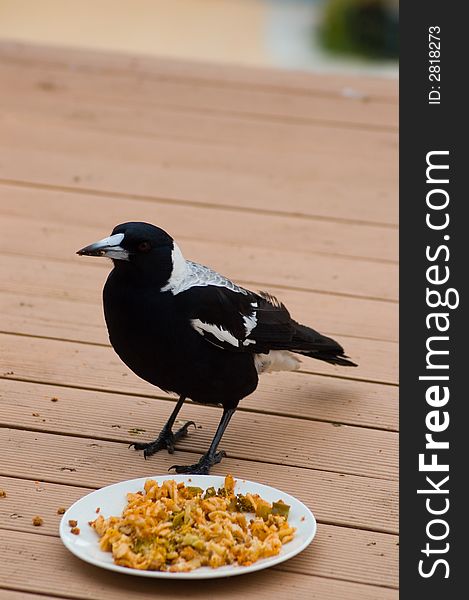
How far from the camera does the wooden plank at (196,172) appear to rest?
12.0 ft

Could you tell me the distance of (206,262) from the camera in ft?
10.4

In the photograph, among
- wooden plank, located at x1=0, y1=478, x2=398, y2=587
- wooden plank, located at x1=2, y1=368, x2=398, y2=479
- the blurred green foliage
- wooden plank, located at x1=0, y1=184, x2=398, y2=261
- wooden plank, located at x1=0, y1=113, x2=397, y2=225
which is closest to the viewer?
wooden plank, located at x1=0, y1=478, x2=398, y2=587

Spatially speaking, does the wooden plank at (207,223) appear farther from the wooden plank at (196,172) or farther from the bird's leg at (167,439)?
the bird's leg at (167,439)

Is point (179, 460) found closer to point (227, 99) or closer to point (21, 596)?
point (21, 596)

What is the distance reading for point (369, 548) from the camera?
194 cm

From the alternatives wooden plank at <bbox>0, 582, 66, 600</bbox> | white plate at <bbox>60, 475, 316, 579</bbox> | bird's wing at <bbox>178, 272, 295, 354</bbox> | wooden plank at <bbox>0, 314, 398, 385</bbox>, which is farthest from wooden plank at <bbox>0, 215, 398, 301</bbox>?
Result: wooden plank at <bbox>0, 582, 66, 600</bbox>

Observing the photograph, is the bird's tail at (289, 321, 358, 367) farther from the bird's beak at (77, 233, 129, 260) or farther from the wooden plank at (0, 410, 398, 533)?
the bird's beak at (77, 233, 129, 260)

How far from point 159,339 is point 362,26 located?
8254mm

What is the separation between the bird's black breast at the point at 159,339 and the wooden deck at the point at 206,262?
0.60ft

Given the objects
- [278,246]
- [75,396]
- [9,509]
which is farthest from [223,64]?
[9,509]

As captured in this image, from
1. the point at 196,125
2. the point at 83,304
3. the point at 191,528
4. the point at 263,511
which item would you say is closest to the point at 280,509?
the point at 263,511

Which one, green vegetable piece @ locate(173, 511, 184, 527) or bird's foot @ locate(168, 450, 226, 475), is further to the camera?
bird's foot @ locate(168, 450, 226, 475)

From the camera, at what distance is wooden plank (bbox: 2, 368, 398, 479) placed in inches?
88.7

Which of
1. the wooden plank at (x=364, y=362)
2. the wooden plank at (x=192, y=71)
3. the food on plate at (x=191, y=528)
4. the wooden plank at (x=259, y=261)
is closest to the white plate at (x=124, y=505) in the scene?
the food on plate at (x=191, y=528)
